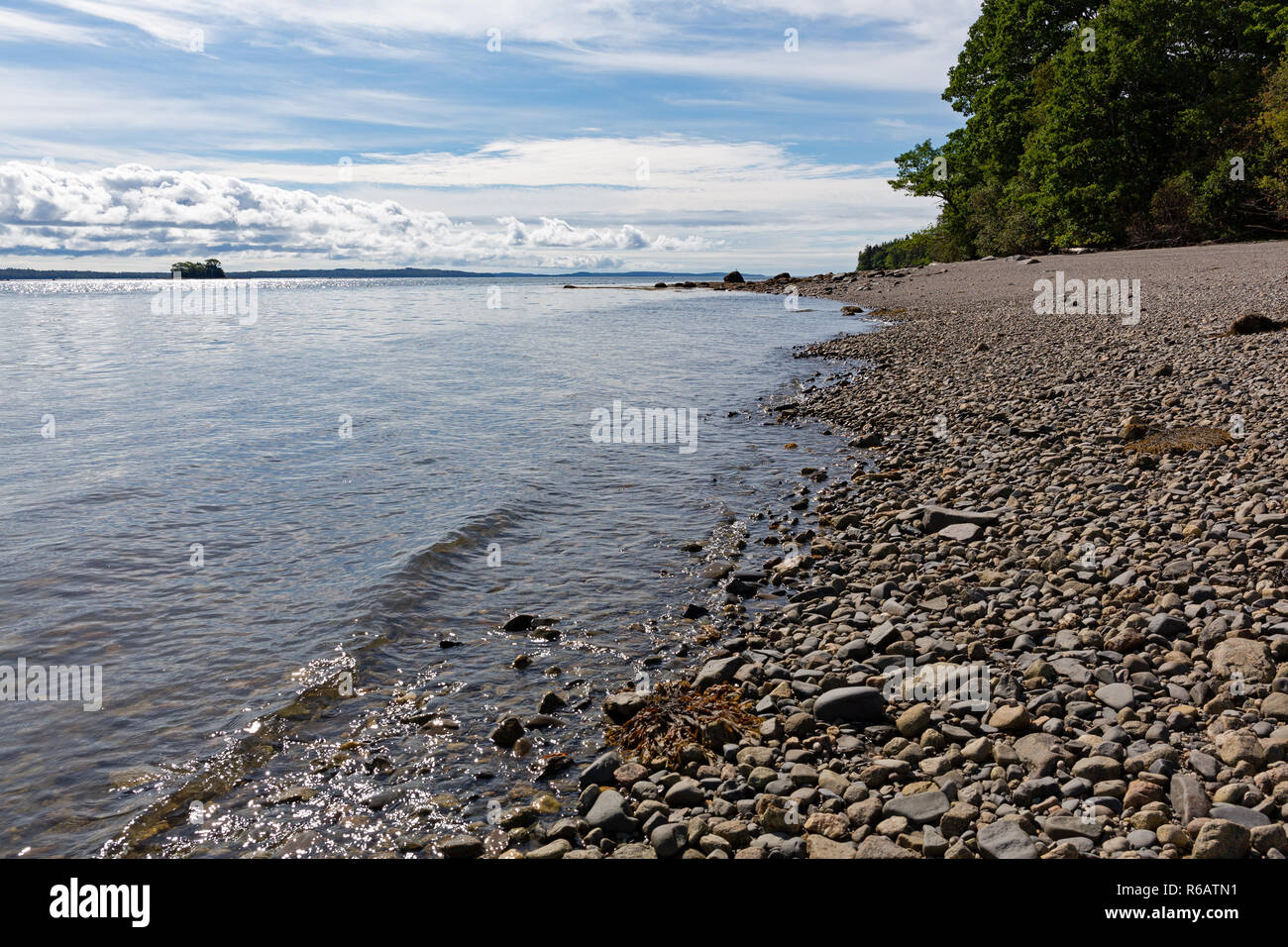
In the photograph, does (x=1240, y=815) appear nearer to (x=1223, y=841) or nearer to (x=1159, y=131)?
(x=1223, y=841)

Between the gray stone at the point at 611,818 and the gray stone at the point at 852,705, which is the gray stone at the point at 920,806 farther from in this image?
the gray stone at the point at 611,818

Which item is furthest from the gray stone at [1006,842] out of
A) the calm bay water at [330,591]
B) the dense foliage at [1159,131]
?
the dense foliage at [1159,131]

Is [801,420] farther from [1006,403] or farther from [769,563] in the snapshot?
[769,563]

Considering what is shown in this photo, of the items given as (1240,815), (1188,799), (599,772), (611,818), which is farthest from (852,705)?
(1240,815)

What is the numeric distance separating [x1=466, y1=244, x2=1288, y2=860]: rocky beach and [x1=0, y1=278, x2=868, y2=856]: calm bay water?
34.8 inches

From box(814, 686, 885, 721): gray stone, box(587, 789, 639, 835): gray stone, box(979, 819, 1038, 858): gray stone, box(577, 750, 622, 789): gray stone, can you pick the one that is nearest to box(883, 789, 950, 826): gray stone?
box(979, 819, 1038, 858): gray stone

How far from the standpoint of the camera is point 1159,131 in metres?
57.3

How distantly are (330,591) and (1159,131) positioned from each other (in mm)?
67158

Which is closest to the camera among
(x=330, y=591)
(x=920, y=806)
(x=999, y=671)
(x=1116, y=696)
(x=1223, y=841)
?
(x=1223, y=841)

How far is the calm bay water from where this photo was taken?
6133mm

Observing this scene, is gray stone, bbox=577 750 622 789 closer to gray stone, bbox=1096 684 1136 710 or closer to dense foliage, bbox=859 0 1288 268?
gray stone, bbox=1096 684 1136 710

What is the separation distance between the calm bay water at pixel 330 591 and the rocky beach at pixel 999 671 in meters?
0.89

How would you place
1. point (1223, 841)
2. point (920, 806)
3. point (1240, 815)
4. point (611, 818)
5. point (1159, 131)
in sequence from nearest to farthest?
point (1223, 841) → point (1240, 815) → point (920, 806) → point (611, 818) → point (1159, 131)
